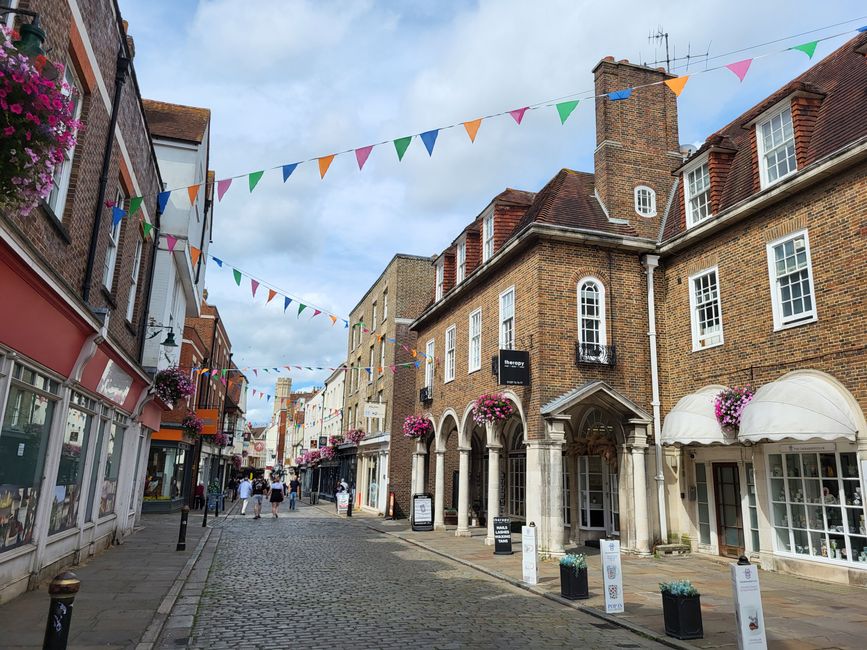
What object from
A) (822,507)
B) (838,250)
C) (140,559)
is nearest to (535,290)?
(838,250)

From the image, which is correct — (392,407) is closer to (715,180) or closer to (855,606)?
(715,180)

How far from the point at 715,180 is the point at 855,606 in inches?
388

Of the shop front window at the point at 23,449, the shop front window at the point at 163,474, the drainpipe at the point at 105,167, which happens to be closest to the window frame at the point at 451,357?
the drainpipe at the point at 105,167

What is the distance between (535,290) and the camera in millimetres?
15742

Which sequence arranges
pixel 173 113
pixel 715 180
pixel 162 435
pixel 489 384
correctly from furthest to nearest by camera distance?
pixel 162 435 → pixel 173 113 → pixel 489 384 → pixel 715 180

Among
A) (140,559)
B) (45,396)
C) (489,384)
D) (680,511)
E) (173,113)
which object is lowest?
(140,559)

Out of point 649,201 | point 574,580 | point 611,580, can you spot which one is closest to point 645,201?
point 649,201

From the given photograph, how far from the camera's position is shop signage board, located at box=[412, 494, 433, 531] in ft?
69.1

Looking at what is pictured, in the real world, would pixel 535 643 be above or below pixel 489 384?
below

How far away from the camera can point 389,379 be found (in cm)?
2922

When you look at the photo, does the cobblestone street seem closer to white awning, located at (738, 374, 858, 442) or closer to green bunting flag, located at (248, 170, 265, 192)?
white awning, located at (738, 374, 858, 442)

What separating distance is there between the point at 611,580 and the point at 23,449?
26.2 feet

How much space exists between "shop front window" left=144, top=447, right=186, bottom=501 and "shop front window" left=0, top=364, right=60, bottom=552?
20.7 metres

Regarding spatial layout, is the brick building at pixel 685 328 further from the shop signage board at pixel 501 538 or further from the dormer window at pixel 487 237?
the shop signage board at pixel 501 538
